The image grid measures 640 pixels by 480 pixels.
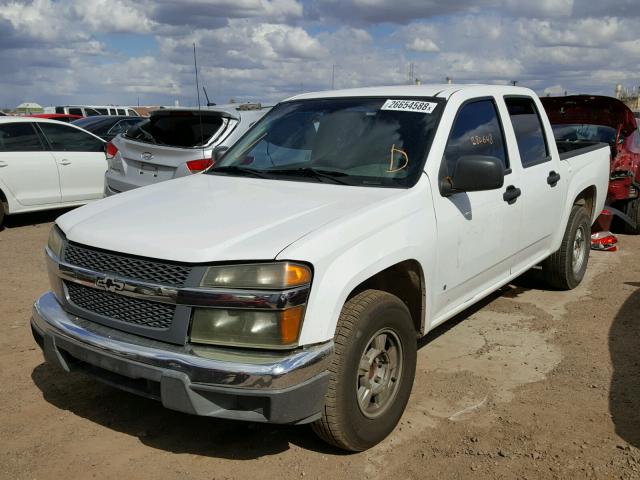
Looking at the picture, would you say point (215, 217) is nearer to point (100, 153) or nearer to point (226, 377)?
point (226, 377)

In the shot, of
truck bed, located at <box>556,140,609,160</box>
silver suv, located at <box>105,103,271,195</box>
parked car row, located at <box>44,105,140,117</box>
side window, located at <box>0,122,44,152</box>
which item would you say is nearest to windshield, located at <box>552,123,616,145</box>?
truck bed, located at <box>556,140,609,160</box>

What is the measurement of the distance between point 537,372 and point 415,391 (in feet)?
3.04

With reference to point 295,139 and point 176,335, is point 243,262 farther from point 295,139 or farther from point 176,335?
point 295,139

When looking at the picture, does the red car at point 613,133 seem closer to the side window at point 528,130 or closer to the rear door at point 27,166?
the side window at point 528,130

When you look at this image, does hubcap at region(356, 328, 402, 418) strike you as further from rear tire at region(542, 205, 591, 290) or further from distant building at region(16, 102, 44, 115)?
distant building at region(16, 102, 44, 115)

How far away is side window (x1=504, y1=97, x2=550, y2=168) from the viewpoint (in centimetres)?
488

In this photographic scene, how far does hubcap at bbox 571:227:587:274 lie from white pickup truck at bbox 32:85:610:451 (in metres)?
1.62

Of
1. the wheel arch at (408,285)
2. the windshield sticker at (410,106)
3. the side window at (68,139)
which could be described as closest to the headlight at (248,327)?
the wheel arch at (408,285)

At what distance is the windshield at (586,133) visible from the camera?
8.78 metres

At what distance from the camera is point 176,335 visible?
283 cm

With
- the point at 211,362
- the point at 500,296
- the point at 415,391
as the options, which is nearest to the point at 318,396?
the point at 211,362

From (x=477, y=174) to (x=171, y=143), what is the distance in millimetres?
4478

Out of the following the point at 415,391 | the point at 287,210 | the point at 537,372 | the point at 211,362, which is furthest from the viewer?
the point at 537,372

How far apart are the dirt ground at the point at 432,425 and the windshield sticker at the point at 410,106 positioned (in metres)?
1.73
